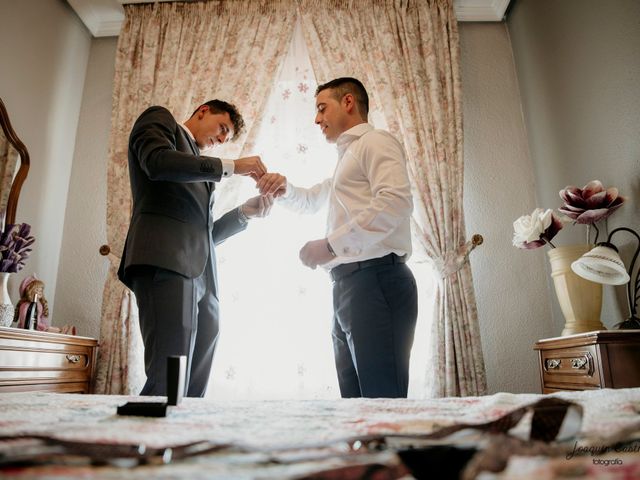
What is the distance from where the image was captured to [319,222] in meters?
2.97

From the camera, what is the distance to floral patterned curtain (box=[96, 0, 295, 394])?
3.06m

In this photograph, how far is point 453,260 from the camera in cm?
277

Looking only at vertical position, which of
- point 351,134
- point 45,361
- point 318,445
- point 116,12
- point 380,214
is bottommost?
point 318,445

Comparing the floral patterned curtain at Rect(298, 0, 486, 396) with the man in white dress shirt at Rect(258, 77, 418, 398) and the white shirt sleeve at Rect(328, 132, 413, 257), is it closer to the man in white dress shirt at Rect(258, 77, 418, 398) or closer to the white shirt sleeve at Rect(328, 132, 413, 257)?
the man in white dress shirt at Rect(258, 77, 418, 398)

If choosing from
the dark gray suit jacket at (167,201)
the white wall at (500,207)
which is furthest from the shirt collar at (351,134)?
the white wall at (500,207)

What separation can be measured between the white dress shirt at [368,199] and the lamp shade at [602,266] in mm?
810

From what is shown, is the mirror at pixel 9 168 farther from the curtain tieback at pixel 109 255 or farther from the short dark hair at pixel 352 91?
the short dark hair at pixel 352 91

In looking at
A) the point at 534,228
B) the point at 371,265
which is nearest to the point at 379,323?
the point at 371,265

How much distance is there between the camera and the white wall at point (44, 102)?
2.75 meters

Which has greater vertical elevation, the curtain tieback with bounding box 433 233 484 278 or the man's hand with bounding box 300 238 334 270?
the curtain tieback with bounding box 433 233 484 278

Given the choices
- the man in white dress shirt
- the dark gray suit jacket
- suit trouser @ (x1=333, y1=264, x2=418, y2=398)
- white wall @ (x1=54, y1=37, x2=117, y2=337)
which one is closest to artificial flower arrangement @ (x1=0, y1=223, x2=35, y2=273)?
white wall @ (x1=54, y1=37, x2=117, y2=337)

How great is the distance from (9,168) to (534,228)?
297 cm

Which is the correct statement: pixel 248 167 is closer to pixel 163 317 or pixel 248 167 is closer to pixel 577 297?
pixel 163 317

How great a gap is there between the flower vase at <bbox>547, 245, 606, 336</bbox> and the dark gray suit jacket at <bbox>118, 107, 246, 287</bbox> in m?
1.66
